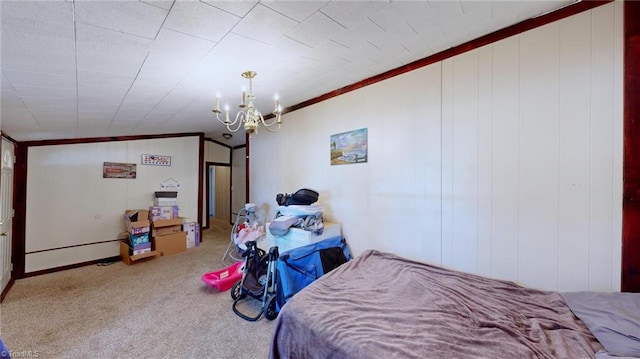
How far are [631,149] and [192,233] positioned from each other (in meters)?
6.11

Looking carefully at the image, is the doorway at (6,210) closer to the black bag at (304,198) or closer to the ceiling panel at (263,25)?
the black bag at (304,198)

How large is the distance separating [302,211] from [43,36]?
2.41m

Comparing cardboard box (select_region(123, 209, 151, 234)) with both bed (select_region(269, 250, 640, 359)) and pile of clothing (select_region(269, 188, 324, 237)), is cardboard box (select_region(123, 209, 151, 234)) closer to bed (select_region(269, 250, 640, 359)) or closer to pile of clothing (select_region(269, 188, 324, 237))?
pile of clothing (select_region(269, 188, 324, 237))

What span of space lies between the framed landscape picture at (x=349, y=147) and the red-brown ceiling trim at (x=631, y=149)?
194 centimetres

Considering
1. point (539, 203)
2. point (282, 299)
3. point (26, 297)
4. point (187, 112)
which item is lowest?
point (26, 297)

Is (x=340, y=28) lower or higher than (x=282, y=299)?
higher

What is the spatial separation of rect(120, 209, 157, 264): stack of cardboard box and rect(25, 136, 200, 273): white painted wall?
Result: 28 cm

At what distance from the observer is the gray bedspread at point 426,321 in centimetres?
119

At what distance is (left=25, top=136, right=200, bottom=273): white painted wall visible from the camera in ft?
12.5

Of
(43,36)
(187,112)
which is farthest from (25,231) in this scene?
(43,36)

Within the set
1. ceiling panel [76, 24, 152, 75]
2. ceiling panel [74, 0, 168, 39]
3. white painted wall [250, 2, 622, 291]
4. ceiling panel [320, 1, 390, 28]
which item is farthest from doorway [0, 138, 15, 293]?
white painted wall [250, 2, 622, 291]

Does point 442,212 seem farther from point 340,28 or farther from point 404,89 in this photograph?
point 340,28

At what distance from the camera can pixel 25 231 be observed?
3.71 m

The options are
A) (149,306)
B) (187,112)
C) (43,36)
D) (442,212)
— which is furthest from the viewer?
(187,112)
